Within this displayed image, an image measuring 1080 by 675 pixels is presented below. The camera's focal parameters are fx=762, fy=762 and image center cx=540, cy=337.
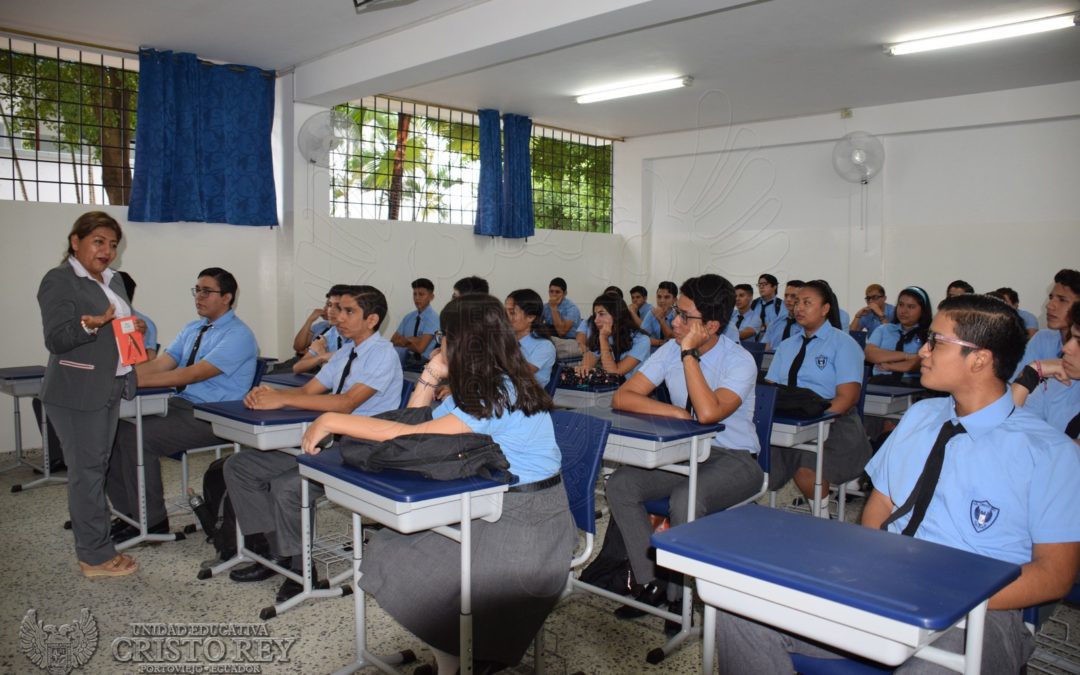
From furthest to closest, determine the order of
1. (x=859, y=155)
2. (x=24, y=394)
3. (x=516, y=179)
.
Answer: (x=516, y=179), (x=859, y=155), (x=24, y=394)

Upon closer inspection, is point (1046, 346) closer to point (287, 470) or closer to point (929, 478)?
point (929, 478)

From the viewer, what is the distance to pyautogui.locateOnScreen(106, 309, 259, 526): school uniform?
3.82 m

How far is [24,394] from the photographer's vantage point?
464 centimetres

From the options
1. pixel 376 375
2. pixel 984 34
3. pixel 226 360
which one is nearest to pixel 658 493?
pixel 376 375

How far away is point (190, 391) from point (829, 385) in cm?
327

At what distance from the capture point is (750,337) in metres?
7.87

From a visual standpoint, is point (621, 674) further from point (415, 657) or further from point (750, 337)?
point (750, 337)

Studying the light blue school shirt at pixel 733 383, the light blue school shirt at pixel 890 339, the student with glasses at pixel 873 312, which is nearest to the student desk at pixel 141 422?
the light blue school shirt at pixel 733 383

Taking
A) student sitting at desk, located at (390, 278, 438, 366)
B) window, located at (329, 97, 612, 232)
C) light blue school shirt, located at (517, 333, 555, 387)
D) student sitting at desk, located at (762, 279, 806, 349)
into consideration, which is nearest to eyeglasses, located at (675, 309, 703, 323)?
light blue school shirt, located at (517, 333, 555, 387)

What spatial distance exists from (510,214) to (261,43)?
11.2 feet

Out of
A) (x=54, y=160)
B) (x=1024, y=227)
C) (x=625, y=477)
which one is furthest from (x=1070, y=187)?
(x=54, y=160)

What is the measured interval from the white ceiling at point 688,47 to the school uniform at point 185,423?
8.48 feet

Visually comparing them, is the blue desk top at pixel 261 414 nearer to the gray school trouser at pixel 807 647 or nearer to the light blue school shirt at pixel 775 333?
the gray school trouser at pixel 807 647

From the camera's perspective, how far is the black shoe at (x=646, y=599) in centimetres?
300
